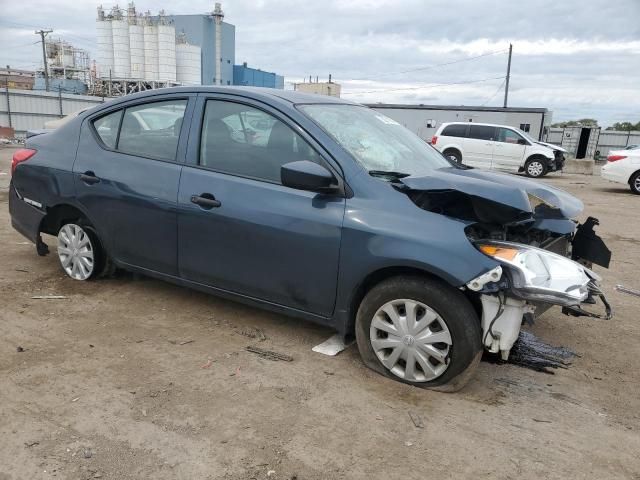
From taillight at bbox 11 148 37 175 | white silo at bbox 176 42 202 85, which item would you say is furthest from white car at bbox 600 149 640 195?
white silo at bbox 176 42 202 85

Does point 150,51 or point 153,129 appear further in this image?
point 150,51

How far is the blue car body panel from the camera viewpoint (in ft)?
10.00

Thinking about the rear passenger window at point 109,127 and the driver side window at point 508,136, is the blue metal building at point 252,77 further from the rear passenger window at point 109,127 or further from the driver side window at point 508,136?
the rear passenger window at point 109,127

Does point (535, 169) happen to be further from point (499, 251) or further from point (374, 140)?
point (499, 251)

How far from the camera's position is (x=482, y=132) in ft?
64.3

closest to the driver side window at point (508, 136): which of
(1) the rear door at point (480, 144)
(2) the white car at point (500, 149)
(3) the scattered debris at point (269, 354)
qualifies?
(2) the white car at point (500, 149)

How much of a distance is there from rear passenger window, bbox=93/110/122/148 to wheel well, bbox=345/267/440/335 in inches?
94.2

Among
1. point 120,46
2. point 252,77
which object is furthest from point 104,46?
point 252,77

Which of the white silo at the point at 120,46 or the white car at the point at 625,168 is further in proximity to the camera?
the white silo at the point at 120,46

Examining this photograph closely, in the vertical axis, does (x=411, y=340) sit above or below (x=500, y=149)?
below

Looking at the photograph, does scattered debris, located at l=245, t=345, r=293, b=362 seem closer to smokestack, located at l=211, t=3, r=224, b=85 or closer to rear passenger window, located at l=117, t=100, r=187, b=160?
rear passenger window, located at l=117, t=100, r=187, b=160

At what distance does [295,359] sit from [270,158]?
1354mm

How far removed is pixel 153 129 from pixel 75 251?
1.36 meters

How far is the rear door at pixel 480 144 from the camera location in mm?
19531
